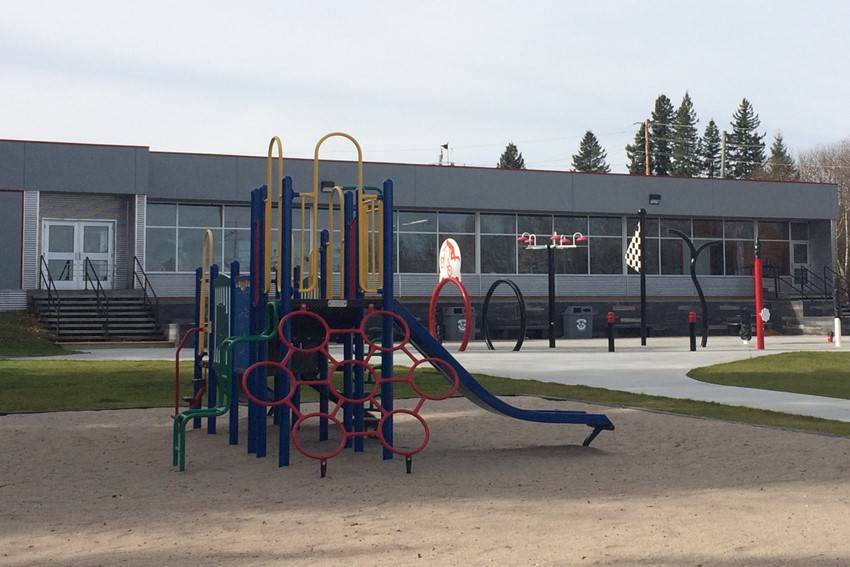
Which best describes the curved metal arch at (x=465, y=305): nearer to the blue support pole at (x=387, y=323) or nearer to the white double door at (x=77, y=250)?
the white double door at (x=77, y=250)

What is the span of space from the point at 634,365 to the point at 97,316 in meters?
16.8

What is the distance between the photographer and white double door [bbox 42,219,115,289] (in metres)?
33.5

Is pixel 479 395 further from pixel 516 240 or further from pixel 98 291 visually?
pixel 516 240

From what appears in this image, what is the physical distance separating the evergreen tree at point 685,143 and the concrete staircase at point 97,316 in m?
77.0

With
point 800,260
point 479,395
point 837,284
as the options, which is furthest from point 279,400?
point 800,260

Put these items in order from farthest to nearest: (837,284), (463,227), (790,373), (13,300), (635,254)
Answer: (463,227) < (837,284) < (635,254) < (13,300) < (790,373)

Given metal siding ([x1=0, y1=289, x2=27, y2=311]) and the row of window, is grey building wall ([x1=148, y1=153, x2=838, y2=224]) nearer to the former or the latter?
the row of window

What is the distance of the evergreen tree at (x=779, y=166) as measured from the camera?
8982 centimetres

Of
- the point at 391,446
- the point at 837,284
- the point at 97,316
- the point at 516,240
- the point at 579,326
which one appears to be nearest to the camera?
the point at 391,446

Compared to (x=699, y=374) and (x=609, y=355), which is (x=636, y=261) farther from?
(x=699, y=374)

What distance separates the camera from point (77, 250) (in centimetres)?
3381

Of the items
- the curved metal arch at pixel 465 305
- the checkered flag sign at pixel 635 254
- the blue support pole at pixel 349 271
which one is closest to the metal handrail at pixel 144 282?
the curved metal arch at pixel 465 305

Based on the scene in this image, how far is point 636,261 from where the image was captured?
33.6 meters

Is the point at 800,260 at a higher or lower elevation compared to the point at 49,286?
higher
